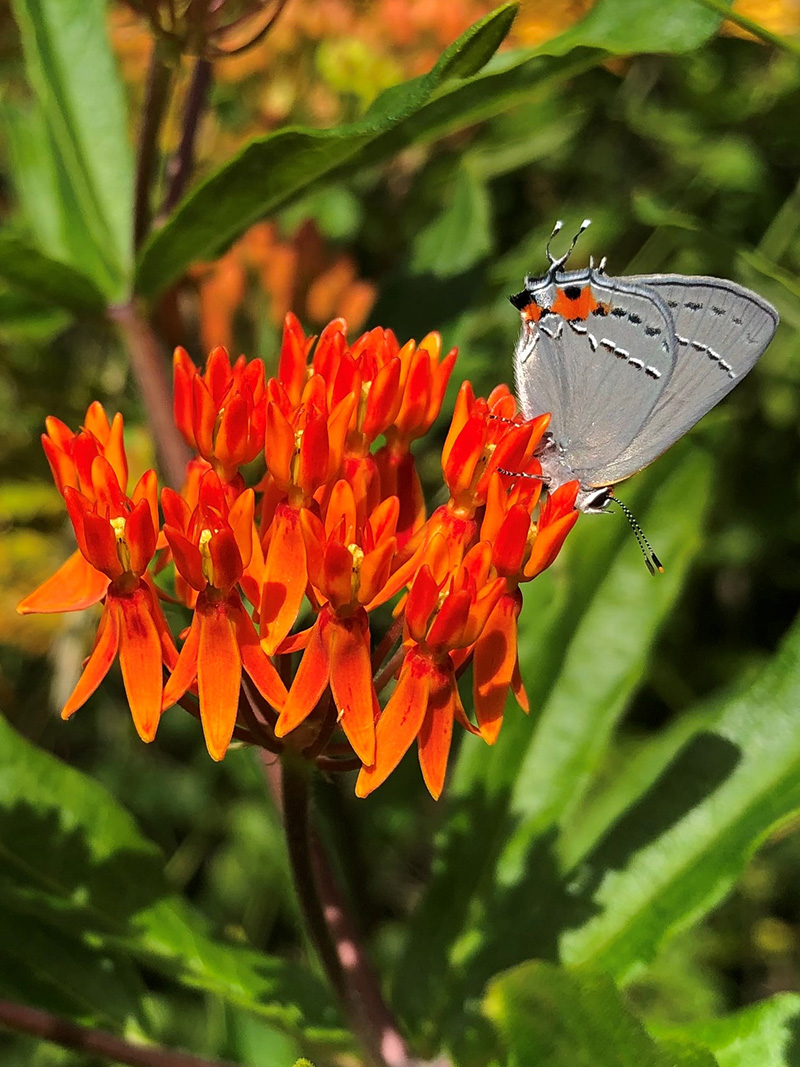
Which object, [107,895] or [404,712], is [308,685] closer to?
[404,712]

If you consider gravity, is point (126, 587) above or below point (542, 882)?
above

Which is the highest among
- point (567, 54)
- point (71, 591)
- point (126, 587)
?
point (567, 54)

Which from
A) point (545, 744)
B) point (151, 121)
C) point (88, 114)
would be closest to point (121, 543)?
point (151, 121)

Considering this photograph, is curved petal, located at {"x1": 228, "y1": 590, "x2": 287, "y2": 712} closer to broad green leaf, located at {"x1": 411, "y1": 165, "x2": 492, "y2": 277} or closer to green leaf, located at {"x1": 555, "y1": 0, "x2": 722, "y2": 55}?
green leaf, located at {"x1": 555, "y1": 0, "x2": 722, "y2": 55}

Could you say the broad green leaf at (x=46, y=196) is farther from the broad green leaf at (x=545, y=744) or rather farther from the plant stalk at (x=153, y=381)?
the broad green leaf at (x=545, y=744)

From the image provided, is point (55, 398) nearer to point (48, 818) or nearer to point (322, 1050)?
point (48, 818)

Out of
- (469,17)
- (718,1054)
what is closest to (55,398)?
(469,17)

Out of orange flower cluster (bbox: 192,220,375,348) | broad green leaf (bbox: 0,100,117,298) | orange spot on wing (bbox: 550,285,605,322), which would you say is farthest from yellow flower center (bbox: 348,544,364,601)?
orange flower cluster (bbox: 192,220,375,348)

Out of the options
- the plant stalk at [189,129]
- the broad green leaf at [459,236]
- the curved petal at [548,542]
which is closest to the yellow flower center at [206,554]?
the curved petal at [548,542]
